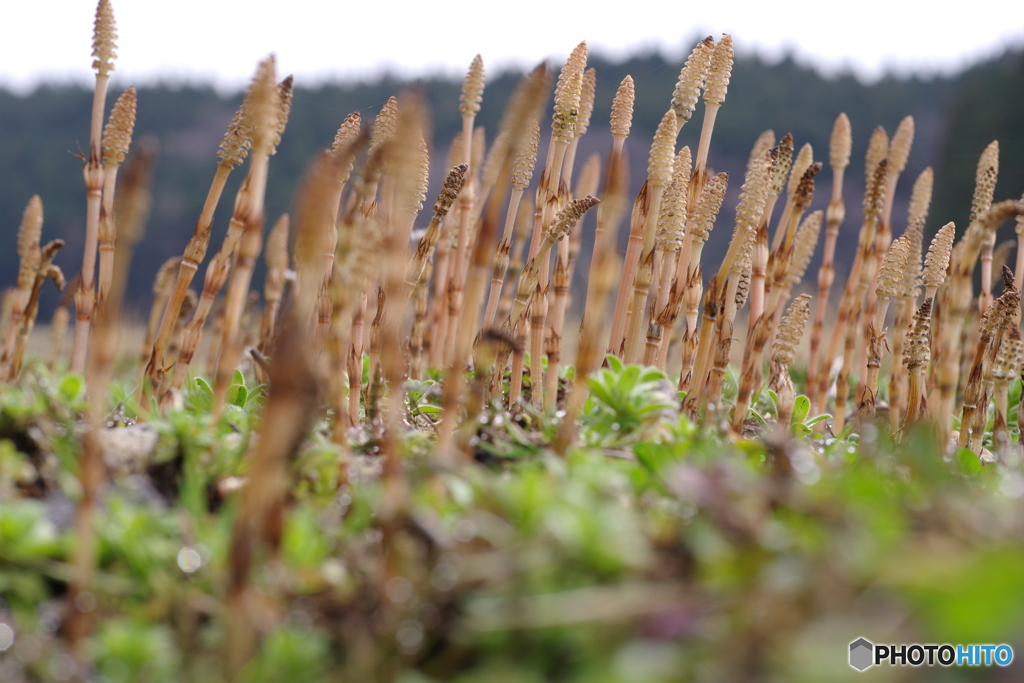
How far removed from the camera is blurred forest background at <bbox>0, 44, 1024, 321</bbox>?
23.4 metres

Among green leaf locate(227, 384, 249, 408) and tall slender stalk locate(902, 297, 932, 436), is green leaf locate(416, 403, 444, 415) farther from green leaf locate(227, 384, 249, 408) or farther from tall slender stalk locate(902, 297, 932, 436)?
tall slender stalk locate(902, 297, 932, 436)

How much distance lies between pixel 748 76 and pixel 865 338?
26.0 metres

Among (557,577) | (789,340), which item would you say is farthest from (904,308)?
(557,577)

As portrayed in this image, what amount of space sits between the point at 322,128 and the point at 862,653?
89.1 ft

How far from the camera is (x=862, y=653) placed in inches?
29.3

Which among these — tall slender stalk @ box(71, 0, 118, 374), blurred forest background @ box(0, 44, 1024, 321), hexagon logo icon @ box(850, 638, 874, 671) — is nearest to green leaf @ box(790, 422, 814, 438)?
hexagon logo icon @ box(850, 638, 874, 671)

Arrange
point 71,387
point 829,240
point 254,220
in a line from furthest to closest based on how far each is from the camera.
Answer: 1. point 829,240
2. point 71,387
3. point 254,220

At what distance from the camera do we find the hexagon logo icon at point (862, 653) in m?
0.74

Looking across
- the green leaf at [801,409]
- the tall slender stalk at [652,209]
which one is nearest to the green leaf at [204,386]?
the tall slender stalk at [652,209]

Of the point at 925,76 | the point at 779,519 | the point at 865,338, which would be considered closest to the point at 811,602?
the point at 779,519

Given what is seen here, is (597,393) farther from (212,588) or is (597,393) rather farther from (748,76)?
(748,76)

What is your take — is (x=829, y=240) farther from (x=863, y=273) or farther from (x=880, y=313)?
(x=880, y=313)

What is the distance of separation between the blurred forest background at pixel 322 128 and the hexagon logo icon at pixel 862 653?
21.7 m

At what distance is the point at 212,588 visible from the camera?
2.88 feet
